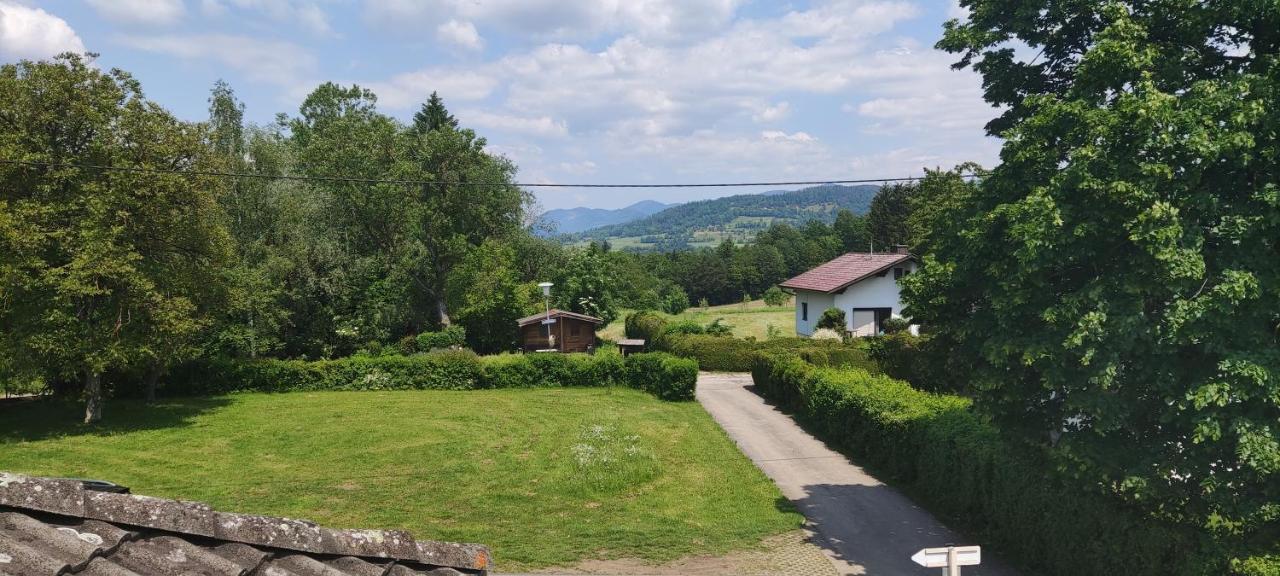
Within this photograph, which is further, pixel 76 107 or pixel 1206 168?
pixel 76 107

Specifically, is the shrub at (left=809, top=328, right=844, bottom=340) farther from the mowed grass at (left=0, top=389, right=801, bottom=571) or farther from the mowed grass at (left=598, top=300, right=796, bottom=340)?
the mowed grass at (left=0, top=389, right=801, bottom=571)

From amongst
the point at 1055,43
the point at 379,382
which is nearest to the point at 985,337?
the point at 1055,43

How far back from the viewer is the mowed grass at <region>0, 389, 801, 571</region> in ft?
48.4

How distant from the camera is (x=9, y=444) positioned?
75.3ft

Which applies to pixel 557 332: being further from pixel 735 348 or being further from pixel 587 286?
pixel 587 286

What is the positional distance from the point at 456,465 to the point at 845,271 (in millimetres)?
31966

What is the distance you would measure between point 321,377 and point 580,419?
15079 millimetres

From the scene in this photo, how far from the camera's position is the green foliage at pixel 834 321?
43.7m

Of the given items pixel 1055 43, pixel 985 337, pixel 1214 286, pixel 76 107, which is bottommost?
pixel 985 337

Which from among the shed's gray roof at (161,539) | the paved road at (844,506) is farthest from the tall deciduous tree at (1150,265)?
the shed's gray roof at (161,539)

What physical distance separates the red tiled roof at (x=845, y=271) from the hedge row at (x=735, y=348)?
20.4ft

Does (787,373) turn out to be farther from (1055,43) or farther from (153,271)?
(153,271)

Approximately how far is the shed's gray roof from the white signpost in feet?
16.7

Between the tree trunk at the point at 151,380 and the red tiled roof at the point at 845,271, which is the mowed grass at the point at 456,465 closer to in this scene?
the tree trunk at the point at 151,380
